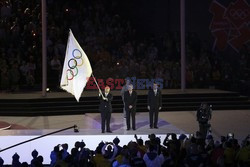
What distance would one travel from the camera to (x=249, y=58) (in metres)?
28.0

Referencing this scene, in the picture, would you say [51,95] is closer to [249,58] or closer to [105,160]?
[249,58]

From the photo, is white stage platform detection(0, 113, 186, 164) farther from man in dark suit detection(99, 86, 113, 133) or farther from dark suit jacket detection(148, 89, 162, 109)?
dark suit jacket detection(148, 89, 162, 109)

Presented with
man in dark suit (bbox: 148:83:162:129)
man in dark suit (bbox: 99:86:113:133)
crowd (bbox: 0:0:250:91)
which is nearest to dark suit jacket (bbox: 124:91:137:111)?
man in dark suit (bbox: 148:83:162:129)

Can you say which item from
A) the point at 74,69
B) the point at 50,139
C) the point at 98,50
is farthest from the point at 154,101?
the point at 98,50

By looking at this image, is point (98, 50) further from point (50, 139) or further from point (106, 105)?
point (50, 139)

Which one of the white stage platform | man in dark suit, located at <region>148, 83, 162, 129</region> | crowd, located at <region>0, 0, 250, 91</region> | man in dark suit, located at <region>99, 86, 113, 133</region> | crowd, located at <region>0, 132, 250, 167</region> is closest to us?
crowd, located at <region>0, 132, 250, 167</region>

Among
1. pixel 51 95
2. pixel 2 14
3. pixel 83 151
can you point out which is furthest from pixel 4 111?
pixel 83 151

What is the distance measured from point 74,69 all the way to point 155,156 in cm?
698

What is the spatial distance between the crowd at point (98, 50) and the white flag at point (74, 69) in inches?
325

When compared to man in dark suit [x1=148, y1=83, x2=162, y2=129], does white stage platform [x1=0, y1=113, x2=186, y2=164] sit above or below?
below

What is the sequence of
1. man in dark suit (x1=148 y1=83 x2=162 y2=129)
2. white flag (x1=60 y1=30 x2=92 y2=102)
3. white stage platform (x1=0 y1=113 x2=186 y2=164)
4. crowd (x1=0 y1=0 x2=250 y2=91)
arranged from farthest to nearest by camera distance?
crowd (x1=0 y1=0 x2=250 y2=91)
man in dark suit (x1=148 y1=83 x2=162 y2=129)
white flag (x1=60 y1=30 x2=92 y2=102)
white stage platform (x1=0 y1=113 x2=186 y2=164)

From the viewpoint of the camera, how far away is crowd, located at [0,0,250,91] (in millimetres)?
26422

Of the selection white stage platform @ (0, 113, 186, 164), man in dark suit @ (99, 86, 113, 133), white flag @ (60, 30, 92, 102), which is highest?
white flag @ (60, 30, 92, 102)

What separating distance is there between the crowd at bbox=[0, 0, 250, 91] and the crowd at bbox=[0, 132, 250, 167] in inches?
559
